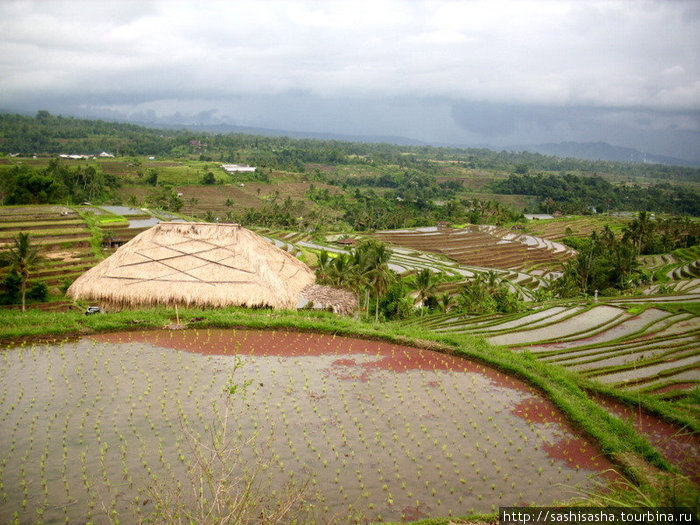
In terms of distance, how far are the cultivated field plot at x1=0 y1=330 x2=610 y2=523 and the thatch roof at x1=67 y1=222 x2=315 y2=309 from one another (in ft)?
4.20

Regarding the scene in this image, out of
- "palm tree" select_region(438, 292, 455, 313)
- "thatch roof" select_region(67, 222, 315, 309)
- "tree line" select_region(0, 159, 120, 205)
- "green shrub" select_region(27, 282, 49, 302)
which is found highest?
"tree line" select_region(0, 159, 120, 205)

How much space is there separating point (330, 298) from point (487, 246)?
3651 centimetres

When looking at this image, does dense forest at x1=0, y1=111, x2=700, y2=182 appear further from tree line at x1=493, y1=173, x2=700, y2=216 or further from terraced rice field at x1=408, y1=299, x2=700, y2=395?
terraced rice field at x1=408, y1=299, x2=700, y2=395

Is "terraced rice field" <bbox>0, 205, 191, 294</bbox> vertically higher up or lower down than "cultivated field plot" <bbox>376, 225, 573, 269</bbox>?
higher up

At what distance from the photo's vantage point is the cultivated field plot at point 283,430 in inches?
245

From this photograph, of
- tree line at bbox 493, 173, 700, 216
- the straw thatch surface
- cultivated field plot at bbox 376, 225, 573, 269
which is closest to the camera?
the straw thatch surface

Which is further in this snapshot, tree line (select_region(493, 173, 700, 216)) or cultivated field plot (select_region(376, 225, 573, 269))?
tree line (select_region(493, 173, 700, 216))

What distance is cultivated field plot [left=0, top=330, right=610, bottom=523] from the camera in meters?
6.22

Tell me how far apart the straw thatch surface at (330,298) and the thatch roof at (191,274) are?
0.31 m

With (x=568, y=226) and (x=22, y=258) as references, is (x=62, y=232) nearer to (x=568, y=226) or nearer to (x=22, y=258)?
(x=22, y=258)

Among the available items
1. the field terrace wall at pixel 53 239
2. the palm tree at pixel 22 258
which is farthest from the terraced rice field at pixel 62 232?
the palm tree at pixel 22 258

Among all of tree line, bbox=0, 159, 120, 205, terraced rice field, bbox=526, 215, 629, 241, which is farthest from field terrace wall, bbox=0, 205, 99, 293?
terraced rice field, bbox=526, 215, 629, 241

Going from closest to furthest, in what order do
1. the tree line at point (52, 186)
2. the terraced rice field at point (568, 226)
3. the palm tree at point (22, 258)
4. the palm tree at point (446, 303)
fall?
1. the palm tree at point (22, 258)
2. the palm tree at point (446, 303)
3. the tree line at point (52, 186)
4. the terraced rice field at point (568, 226)

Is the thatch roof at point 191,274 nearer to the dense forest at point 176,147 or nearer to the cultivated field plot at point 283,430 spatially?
the cultivated field plot at point 283,430
